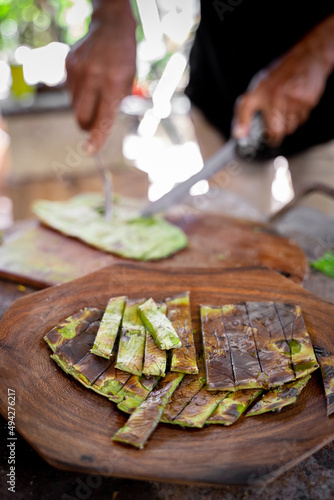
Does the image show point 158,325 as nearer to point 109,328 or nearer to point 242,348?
point 109,328

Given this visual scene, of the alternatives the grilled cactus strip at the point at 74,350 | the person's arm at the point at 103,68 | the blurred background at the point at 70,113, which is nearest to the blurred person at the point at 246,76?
the person's arm at the point at 103,68

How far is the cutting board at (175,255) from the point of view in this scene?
2365 millimetres

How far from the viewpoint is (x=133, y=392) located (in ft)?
4.75

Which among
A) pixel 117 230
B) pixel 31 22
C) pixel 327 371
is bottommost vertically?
pixel 117 230

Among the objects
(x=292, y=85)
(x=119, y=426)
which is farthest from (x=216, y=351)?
(x=292, y=85)

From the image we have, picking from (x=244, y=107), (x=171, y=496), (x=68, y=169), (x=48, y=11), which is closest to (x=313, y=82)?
(x=244, y=107)

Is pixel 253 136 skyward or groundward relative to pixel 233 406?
groundward

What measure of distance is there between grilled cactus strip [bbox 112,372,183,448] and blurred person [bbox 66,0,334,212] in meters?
1.96

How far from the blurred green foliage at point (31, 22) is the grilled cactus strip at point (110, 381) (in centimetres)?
644

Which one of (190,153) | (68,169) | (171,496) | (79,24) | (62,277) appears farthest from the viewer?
(190,153)

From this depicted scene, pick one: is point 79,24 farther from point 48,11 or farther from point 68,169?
point 68,169

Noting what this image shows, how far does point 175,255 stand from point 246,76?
7.55ft

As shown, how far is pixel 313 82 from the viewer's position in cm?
305

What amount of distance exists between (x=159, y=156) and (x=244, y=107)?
5472mm
